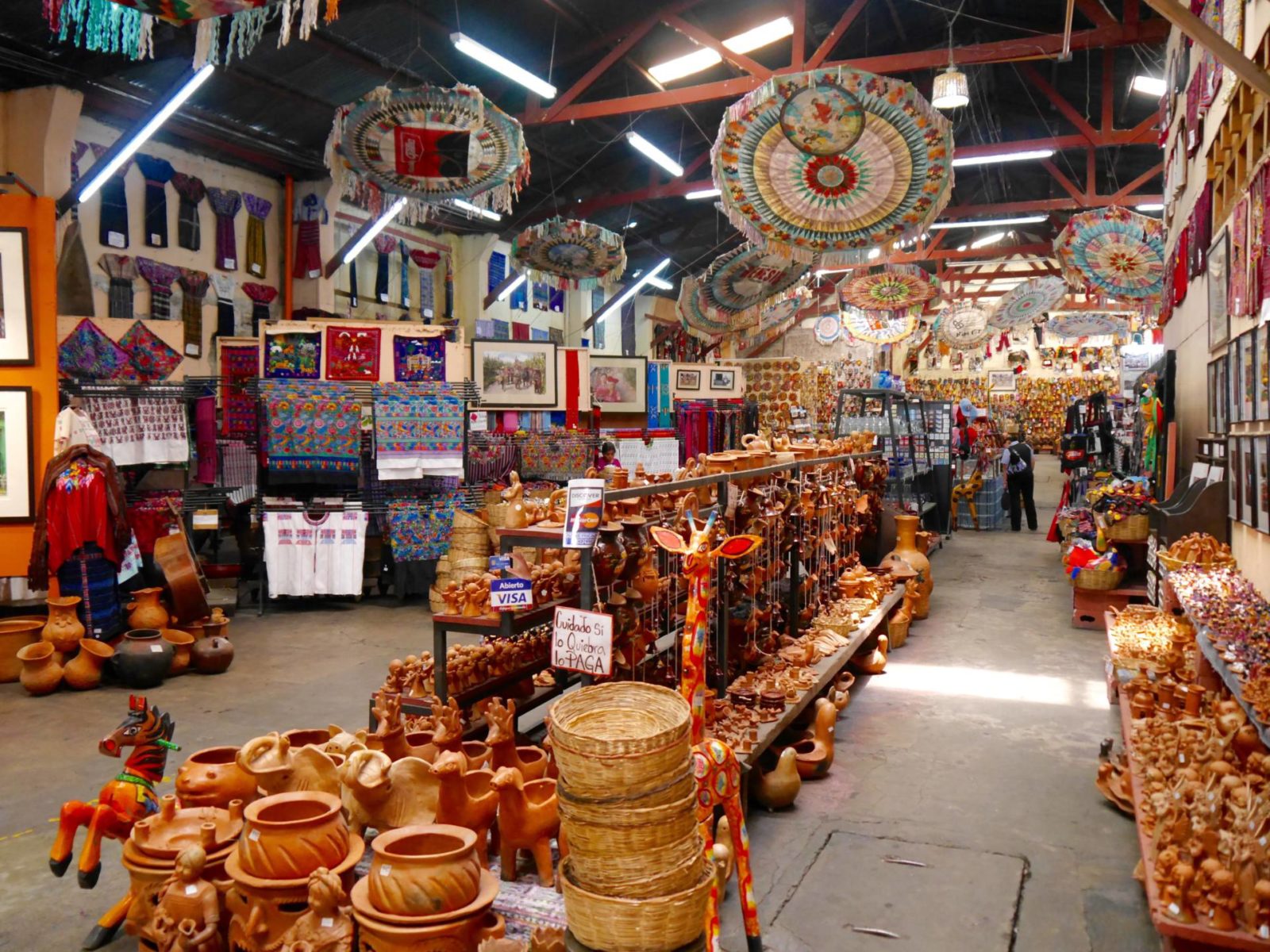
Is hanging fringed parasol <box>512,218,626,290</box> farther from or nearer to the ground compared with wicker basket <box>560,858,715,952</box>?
farther from the ground

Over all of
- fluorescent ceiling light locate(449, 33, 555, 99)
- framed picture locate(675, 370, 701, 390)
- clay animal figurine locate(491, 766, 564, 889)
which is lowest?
clay animal figurine locate(491, 766, 564, 889)

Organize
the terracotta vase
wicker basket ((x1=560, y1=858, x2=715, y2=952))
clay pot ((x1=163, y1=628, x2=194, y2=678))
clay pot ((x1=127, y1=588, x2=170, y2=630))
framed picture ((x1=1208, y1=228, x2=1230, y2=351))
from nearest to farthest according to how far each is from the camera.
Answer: wicker basket ((x1=560, y1=858, x2=715, y2=952)) → framed picture ((x1=1208, y1=228, x2=1230, y2=351)) → clay pot ((x1=163, y1=628, x2=194, y2=678)) → clay pot ((x1=127, y1=588, x2=170, y2=630)) → the terracotta vase

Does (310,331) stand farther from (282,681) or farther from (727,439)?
(727,439)

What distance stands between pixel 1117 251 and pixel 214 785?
9.06 meters

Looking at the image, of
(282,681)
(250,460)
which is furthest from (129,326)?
(282,681)

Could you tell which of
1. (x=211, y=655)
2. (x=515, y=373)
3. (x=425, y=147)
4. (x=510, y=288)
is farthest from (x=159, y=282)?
(x=510, y=288)

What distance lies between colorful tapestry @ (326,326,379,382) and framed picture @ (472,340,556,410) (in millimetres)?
1869

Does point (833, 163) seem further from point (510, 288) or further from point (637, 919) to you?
point (510, 288)

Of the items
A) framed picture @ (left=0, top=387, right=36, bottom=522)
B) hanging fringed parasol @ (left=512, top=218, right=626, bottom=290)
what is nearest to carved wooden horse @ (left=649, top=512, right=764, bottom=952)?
framed picture @ (left=0, top=387, right=36, bottom=522)

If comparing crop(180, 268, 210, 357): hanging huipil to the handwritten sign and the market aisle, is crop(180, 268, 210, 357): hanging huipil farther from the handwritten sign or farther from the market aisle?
the handwritten sign

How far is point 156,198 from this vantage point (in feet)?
31.4

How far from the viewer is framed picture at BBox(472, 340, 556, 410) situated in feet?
33.4

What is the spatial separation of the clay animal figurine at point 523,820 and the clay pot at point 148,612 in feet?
13.9

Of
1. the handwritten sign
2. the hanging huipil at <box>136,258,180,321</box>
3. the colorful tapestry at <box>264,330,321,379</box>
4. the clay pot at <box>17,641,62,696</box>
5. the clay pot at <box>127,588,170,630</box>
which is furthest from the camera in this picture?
the hanging huipil at <box>136,258,180,321</box>
